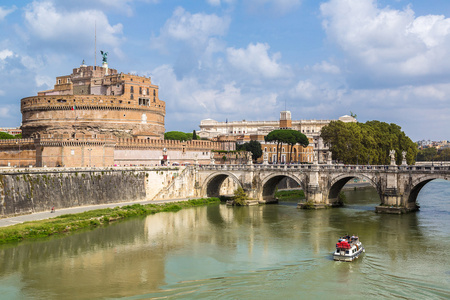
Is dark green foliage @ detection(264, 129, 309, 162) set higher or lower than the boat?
higher

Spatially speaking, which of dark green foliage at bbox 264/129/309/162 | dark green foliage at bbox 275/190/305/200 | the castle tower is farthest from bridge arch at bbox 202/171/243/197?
the castle tower

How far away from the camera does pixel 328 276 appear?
27188mm

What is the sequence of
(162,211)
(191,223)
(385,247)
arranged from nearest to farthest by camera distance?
(385,247) → (191,223) → (162,211)

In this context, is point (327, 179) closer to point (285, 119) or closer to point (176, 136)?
point (176, 136)

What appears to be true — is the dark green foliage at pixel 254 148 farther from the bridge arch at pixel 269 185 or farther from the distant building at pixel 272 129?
the bridge arch at pixel 269 185

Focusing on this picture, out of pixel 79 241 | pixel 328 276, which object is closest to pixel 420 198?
pixel 328 276

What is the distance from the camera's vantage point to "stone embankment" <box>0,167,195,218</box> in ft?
139

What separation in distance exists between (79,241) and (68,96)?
134 feet

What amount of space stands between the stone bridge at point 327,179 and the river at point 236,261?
2.64m

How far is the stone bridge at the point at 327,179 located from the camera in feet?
152

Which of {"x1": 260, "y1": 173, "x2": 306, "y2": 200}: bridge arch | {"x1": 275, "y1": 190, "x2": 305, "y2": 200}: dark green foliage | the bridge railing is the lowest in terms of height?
{"x1": 275, "y1": 190, "x2": 305, "y2": 200}: dark green foliage

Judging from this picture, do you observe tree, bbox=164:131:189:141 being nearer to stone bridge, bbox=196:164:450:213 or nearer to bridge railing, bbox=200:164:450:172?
stone bridge, bbox=196:164:450:213

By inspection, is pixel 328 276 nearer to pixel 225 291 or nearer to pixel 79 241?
pixel 225 291

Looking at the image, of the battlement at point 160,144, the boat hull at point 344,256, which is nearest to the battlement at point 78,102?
the battlement at point 160,144
